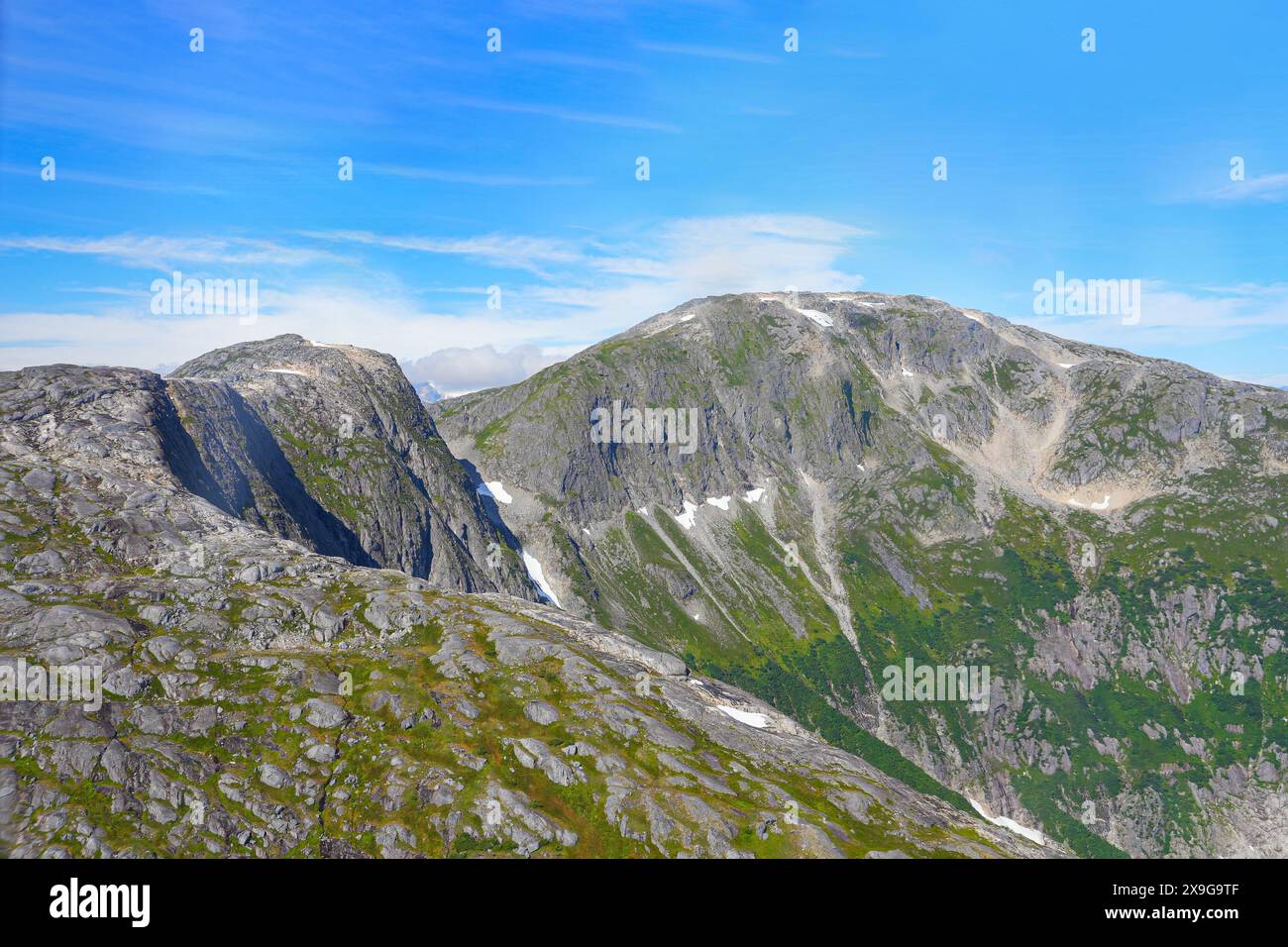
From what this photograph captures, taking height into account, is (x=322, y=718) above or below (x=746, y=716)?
above

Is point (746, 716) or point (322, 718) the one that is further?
point (746, 716)

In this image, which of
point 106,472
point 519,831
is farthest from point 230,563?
point 519,831

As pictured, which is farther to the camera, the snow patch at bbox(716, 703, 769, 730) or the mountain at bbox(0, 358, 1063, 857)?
→ the snow patch at bbox(716, 703, 769, 730)
